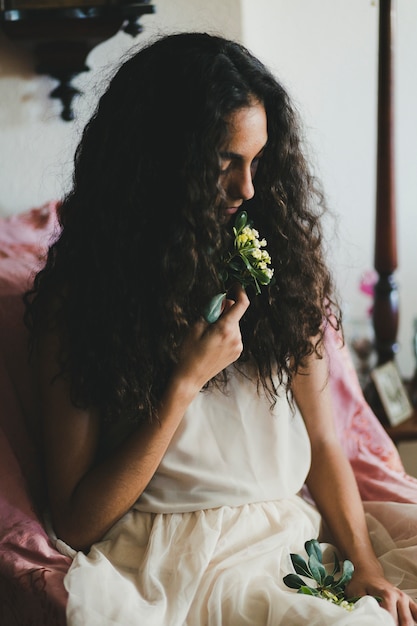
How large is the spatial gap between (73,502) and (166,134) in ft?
1.93

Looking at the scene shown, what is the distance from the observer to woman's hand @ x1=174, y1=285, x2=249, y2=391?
1268 mm

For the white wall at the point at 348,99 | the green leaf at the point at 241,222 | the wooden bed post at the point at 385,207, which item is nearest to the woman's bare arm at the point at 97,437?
the green leaf at the point at 241,222

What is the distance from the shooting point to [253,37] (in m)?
2.20

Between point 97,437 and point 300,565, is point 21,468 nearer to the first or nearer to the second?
point 97,437

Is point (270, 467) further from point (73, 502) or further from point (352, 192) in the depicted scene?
point (352, 192)

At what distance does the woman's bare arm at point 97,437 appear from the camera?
49.8 inches

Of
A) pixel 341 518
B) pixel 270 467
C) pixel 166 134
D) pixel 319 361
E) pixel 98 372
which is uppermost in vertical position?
pixel 166 134

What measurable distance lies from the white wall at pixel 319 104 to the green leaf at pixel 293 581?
3.17 feet

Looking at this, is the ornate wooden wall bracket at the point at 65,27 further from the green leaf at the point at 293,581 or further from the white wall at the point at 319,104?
the green leaf at the point at 293,581

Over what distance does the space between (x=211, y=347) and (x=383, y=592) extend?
1.51 ft

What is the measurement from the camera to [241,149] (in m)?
1.22

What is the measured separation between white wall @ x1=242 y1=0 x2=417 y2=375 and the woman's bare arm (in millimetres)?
1129

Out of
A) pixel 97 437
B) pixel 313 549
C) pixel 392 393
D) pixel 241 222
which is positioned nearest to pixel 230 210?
pixel 241 222

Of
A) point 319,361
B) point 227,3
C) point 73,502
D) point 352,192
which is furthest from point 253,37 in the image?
point 73,502
